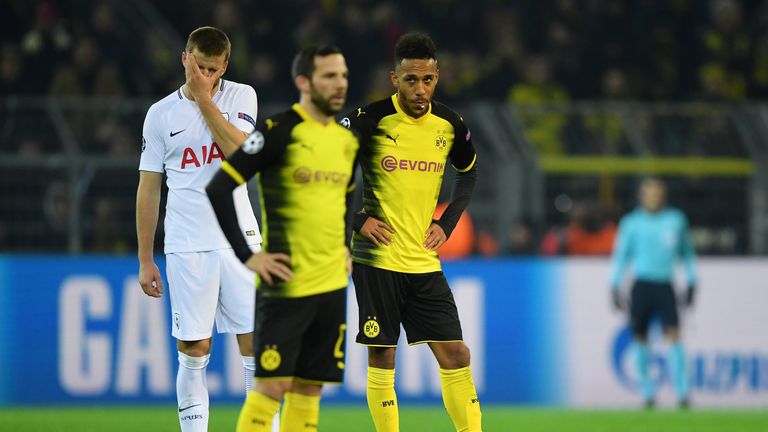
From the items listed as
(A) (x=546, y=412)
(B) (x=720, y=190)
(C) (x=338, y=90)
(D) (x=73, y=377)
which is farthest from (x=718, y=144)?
(C) (x=338, y=90)

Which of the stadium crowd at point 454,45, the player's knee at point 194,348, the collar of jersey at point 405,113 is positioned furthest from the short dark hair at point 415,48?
the stadium crowd at point 454,45

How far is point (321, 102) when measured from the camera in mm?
5738

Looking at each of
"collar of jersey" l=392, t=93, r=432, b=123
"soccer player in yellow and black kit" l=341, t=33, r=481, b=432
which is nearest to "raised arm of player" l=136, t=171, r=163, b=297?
"soccer player in yellow and black kit" l=341, t=33, r=481, b=432

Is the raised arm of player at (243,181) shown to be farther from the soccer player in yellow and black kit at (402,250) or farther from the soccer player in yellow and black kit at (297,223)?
the soccer player in yellow and black kit at (402,250)

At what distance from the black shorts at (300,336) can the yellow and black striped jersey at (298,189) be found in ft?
0.20

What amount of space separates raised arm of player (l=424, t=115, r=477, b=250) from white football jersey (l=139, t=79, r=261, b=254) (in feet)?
3.45

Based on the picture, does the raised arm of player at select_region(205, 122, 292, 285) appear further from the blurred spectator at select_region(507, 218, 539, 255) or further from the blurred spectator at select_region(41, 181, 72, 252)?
the blurred spectator at select_region(507, 218, 539, 255)

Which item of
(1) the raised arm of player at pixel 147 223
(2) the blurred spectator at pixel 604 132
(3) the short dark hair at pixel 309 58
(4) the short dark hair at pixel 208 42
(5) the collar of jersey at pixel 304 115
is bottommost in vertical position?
(1) the raised arm of player at pixel 147 223

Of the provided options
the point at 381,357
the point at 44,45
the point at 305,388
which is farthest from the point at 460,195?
the point at 44,45

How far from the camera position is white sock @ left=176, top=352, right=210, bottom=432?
22.4ft

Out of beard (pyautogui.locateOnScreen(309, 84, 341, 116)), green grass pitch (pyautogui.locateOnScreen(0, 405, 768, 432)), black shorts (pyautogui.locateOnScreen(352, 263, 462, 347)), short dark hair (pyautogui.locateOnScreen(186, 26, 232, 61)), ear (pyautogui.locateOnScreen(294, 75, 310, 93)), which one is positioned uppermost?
short dark hair (pyautogui.locateOnScreen(186, 26, 232, 61))

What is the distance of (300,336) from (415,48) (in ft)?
5.94

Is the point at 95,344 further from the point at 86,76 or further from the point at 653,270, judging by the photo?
the point at 653,270

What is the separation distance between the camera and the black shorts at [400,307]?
6.97 metres
